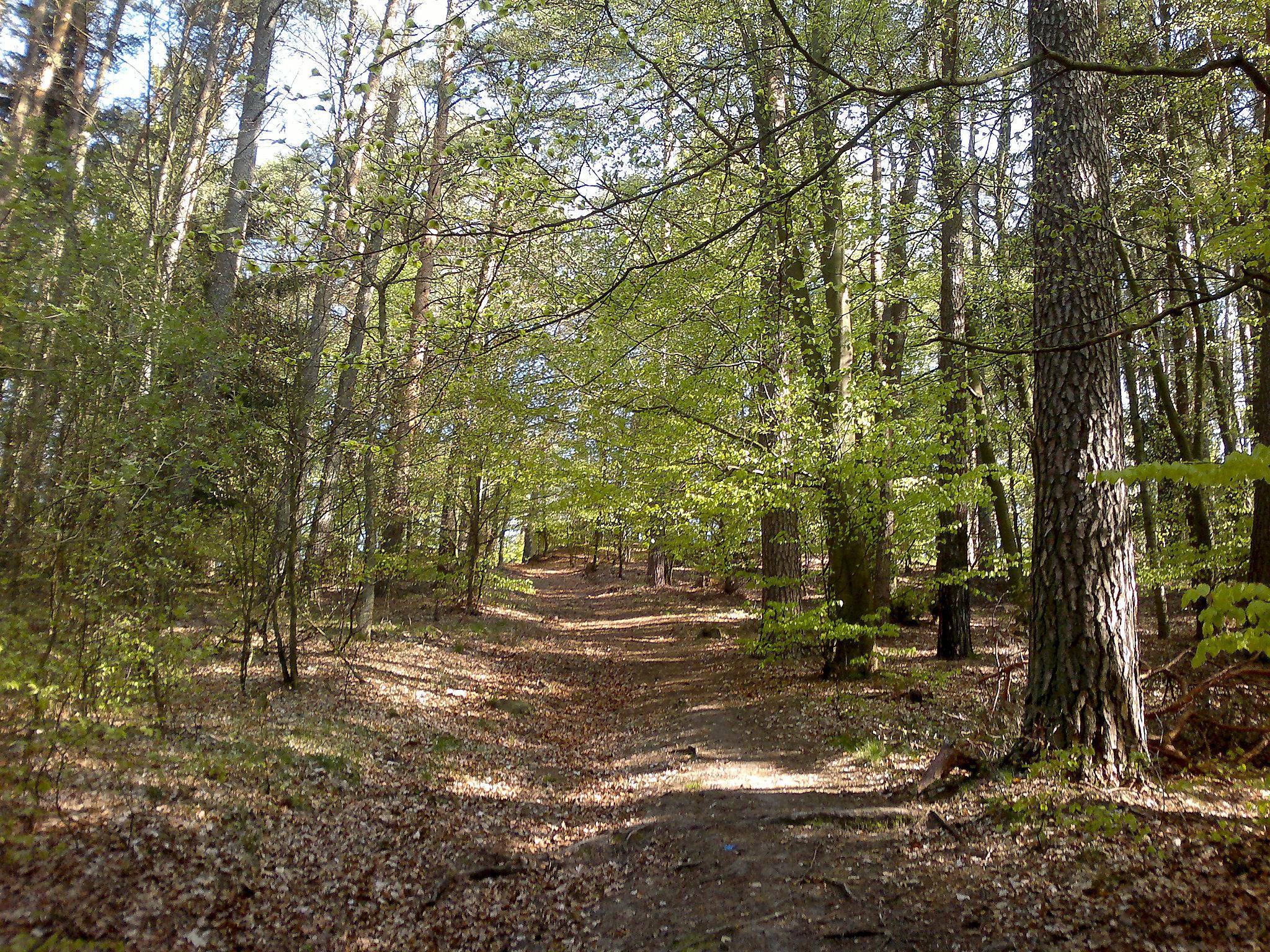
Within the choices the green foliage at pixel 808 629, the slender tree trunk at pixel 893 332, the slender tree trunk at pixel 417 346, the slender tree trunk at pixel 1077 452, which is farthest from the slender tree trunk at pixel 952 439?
the slender tree trunk at pixel 417 346

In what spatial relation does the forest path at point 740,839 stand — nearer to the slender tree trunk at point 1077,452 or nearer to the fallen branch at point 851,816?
the fallen branch at point 851,816

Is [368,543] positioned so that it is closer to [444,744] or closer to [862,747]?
[444,744]

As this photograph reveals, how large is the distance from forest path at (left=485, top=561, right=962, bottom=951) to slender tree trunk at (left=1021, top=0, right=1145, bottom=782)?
1.36 meters

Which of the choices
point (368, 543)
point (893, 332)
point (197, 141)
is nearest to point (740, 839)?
point (368, 543)

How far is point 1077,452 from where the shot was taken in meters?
5.38

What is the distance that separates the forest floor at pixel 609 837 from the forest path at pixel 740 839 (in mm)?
26

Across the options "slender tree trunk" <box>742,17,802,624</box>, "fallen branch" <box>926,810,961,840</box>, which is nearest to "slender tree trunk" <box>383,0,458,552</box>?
"slender tree trunk" <box>742,17,802,624</box>

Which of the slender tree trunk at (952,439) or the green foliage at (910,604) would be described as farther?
the green foliage at (910,604)

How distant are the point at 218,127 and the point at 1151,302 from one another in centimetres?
1614

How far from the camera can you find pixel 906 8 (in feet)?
33.0

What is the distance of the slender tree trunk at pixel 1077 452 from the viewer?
16.9 feet

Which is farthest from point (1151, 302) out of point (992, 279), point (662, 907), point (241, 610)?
point (241, 610)

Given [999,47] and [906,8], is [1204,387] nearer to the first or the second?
[999,47]

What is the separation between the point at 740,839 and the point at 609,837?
1.25m
